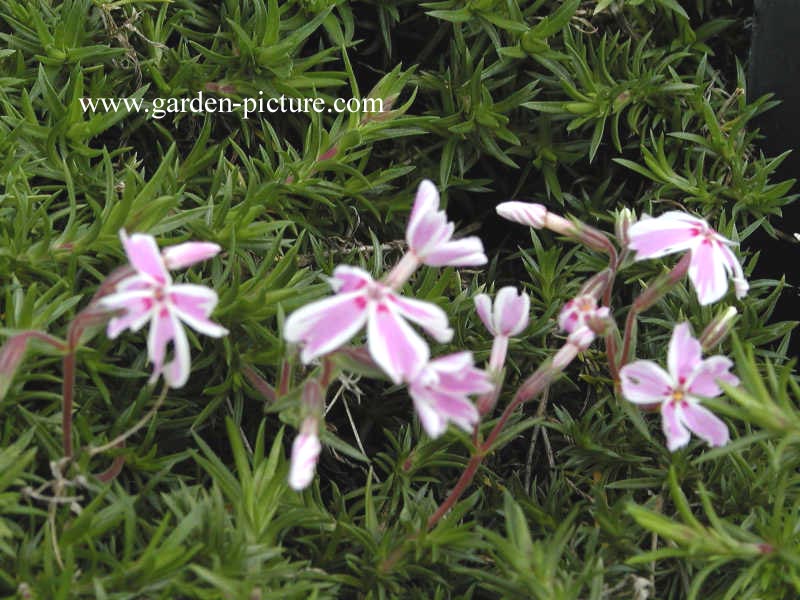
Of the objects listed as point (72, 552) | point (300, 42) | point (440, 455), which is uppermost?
point (300, 42)

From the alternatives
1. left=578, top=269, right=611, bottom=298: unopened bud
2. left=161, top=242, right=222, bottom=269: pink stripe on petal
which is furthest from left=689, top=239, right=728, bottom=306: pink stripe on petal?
left=161, top=242, right=222, bottom=269: pink stripe on petal

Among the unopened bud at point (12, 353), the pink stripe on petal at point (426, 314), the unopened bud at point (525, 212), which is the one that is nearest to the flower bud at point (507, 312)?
the unopened bud at point (525, 212)

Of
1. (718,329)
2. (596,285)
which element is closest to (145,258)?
(596,285)

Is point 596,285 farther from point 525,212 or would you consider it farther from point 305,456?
point 305,456

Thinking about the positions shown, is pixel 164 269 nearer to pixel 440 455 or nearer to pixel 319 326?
pixel 319 326

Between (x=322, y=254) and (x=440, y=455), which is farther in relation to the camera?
(x=322, y=254)

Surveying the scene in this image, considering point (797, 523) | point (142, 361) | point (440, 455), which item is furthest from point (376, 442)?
point (797, 523)

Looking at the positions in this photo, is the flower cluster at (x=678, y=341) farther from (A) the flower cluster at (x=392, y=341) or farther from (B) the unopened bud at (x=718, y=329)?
(A) the flower cluster at (x=392, y=341)
